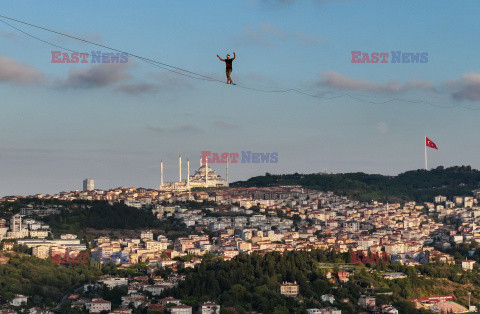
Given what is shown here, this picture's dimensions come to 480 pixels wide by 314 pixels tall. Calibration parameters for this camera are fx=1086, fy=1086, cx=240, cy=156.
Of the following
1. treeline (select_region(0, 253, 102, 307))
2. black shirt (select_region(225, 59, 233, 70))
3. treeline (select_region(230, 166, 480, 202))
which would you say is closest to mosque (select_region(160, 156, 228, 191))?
treeline (select_region(230, 166, 480, 202))

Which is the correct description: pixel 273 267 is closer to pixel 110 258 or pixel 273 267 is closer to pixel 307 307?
pixel 307 307

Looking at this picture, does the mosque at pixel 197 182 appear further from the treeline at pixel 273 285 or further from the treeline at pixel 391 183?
the treeline at pixel 273 285

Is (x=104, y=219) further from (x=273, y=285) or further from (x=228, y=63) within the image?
(x=228, y=63)

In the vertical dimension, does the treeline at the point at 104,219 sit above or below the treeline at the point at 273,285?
above

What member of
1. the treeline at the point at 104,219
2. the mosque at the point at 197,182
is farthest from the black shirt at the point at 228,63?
the mosque at the point at 197,182

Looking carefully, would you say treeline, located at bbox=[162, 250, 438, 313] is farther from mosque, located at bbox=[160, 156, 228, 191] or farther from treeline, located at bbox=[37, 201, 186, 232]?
mosque, located at bbox=[160, 156, 228, 191]

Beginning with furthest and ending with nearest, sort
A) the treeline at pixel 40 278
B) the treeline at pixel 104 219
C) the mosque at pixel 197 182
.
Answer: the mosque at pixel 197 182
the treeline at pixel 104 219
the treeline at pixel 40 278

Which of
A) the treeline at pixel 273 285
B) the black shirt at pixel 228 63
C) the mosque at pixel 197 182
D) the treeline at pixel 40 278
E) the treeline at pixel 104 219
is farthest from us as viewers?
the mosque at pixel 197 182
